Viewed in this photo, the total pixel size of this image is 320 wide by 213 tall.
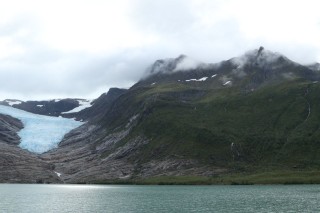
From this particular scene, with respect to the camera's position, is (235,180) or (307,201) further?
(235,180)

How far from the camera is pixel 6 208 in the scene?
91125mm

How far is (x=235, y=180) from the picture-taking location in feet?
640

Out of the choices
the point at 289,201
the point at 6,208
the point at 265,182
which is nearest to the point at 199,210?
the point at 289,201

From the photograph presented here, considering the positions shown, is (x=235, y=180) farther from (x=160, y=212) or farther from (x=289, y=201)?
(x=160, y=212)

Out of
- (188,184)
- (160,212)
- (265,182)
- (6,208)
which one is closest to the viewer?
(160,212)

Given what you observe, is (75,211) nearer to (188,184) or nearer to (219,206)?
(219,206)

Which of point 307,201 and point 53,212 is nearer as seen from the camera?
point 53,212

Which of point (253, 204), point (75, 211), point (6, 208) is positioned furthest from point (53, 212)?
point (253, 204)

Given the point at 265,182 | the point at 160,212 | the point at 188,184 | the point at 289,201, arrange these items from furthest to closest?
1. the point at 188,184
2. the point at 265,182
3. the point at 289,201
4. the point at 160,212

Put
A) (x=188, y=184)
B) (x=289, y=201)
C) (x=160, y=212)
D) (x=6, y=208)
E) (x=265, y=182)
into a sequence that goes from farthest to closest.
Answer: (x=188, y=184) < (x=265, y=182) < (x=289, y=201) < (x=6, y=208) < (x=160, y=212)

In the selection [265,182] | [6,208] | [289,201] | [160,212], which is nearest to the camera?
[160,212]

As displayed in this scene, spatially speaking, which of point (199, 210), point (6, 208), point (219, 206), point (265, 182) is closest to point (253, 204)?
point (219, 206)

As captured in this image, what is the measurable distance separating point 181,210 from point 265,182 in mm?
108578

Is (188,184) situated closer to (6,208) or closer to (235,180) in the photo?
(235,180)
